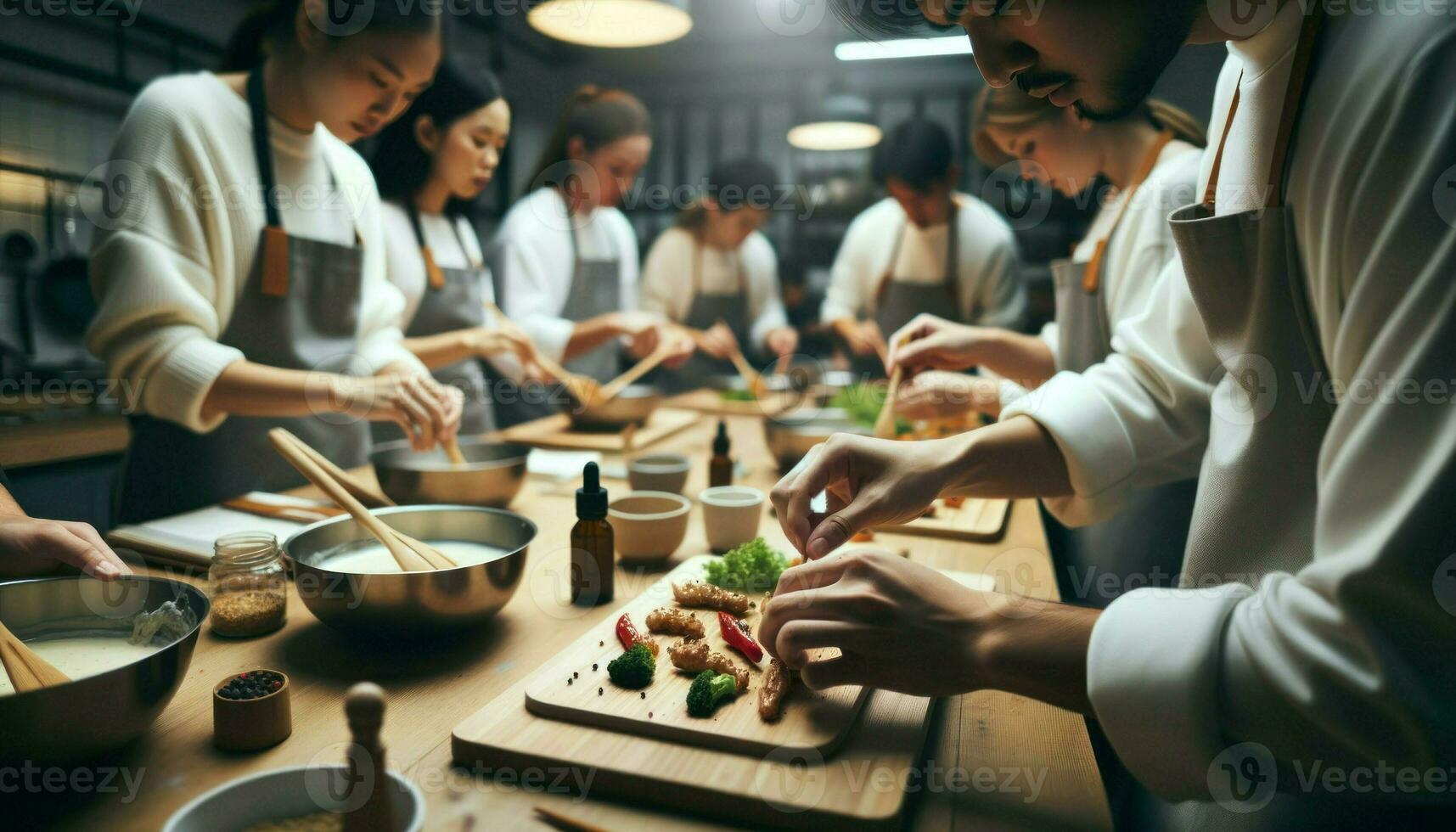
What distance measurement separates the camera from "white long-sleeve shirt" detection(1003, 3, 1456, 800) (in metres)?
0.65

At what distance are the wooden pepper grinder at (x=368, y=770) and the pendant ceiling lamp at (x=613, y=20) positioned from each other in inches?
83.9

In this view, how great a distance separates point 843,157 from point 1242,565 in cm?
658

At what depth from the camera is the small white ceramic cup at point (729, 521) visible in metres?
1.59

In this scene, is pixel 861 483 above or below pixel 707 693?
above

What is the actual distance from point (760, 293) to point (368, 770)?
16.0 ft

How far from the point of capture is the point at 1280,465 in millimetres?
977

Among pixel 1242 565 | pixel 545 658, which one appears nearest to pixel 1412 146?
pixel 1242 565

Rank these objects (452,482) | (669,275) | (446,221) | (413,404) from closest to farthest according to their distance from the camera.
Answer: (452,482)
(413,404)
(446,221)
(669,275)

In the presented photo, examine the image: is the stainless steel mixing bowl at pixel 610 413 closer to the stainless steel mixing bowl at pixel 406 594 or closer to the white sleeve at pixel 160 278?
the white sleeve at pixel 160 278

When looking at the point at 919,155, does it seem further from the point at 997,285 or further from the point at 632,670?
the point at 632,670

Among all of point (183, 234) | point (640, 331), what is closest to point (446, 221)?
point (640, 331)

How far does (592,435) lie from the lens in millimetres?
2773

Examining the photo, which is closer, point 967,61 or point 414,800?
point 414,800

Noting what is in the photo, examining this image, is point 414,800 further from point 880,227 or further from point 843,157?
point 843,157
